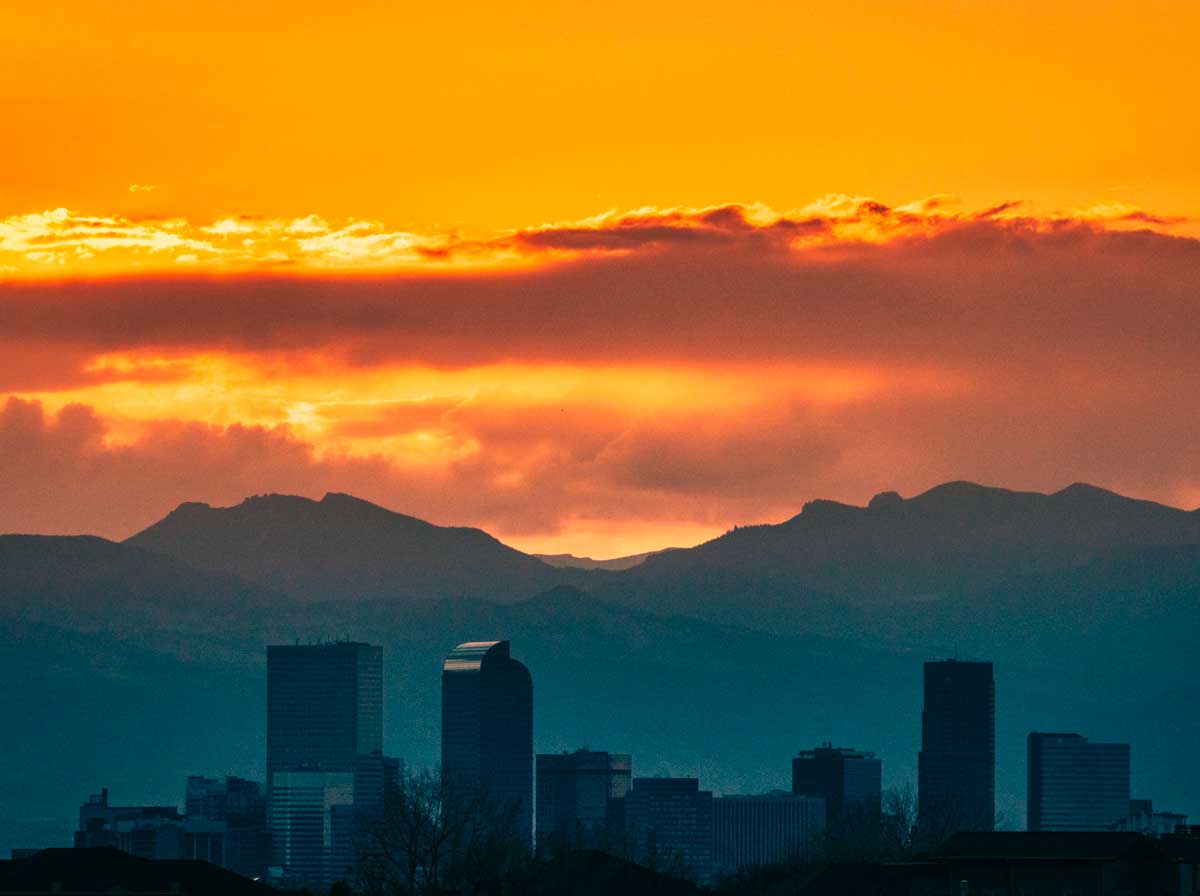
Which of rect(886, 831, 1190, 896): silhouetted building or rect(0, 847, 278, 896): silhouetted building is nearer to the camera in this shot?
rect(886, 831, 1190, 896): silhouetted building

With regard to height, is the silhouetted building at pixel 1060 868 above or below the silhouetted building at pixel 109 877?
above

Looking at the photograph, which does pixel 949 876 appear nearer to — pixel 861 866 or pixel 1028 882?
pixel 1028 882

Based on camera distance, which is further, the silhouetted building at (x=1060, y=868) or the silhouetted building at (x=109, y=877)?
the silhouetted building at (x=109, y=877)

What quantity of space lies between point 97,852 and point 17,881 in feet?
32.7

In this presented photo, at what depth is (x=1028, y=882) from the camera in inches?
5728

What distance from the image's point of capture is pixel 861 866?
18238 centimetres

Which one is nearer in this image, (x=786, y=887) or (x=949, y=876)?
(x=949, y=876)

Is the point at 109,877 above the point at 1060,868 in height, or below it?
below

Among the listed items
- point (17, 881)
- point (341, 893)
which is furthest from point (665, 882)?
point (17, 881)

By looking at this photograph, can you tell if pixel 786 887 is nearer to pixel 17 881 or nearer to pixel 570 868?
pixel 570 868

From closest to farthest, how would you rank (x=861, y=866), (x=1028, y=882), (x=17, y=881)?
(x=1028, y=882), (x=17, y=881), (x=861, y=866)

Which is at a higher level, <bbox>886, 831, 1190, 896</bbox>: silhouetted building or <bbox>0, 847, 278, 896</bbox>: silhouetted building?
<bbox>886, 831, 1190, 896</bbox>: silhouetted building

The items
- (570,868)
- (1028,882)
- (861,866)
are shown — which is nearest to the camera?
(1028,882)

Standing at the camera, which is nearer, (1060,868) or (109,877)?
(1060,868)
